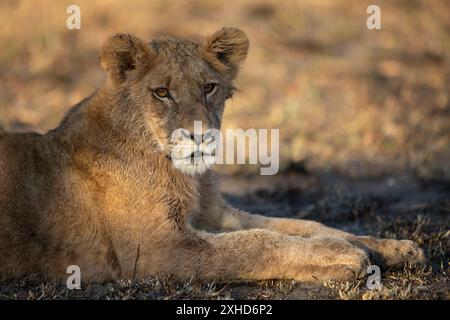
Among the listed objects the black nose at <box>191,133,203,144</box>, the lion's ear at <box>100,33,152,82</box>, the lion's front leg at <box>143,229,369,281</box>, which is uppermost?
the lion's ear at <box>100,33,152,82</box>

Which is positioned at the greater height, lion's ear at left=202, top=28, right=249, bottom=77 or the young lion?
lion's ear at left=202, top=28, right=249, bottom=77

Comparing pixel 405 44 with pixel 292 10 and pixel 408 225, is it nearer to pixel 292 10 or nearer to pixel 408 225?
pixel 292 10

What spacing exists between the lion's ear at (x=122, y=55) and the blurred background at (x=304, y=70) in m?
3.96

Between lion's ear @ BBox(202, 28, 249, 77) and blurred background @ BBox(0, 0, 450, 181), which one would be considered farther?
blurred background @ BBox(0, 0, 450, 181)

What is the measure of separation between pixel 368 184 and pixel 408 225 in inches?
80.1

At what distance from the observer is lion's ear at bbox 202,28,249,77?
18.6 feet

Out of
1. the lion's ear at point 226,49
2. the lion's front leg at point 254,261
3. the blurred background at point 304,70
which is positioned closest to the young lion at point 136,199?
the lion's front leg at point 254,261

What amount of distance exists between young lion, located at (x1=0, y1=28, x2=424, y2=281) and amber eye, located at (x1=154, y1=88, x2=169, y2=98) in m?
0.02

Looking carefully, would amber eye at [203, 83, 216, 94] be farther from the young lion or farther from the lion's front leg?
the lion's front leg

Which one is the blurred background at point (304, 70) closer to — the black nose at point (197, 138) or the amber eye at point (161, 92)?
the amber eye at point (161, 92)

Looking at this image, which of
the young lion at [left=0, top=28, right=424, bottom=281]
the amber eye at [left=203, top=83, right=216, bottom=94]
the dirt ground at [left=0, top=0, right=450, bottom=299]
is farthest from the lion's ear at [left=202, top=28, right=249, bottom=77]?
the dirt ground at [left=0, top=0, right=450, bottom=299]

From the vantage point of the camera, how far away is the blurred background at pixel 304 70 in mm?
10156

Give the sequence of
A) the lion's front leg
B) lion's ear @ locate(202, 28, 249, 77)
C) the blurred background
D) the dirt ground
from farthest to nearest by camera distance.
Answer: the blurred background < lion's ear @ locate(202, 28, 249, 77) < the dirt ground < the lion's front leg
